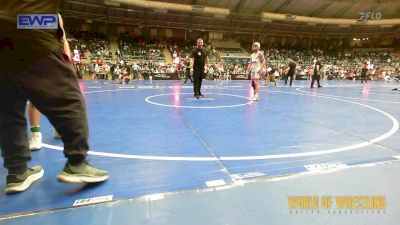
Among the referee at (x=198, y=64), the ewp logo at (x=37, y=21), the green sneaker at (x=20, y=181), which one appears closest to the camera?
the ewp logo at (x=37, y=21)

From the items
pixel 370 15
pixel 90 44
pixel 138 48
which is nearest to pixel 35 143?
pixel 90 44

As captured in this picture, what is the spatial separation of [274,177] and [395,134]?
9.77ft

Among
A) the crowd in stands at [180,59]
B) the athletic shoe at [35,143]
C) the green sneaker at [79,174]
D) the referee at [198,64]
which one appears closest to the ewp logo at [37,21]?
the green sneaker at [79,174]

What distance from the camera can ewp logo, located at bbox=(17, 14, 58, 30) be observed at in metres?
1.96

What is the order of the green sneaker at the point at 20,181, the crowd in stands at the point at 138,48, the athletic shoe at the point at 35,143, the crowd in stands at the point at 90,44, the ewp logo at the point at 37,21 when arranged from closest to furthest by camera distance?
1. the ewp logo at the point at 37,21
2. the green sneaker at the point at 20,181
3. the athletic shoe at the point at 35,143
4. the crowd in stands at the point at 90,44
5. the crowd in stands at the point at 138,48

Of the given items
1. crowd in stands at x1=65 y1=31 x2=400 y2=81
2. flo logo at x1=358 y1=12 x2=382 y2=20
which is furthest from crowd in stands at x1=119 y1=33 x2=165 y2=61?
flo logo at x1=358 y1=12 x2=382 y2=20

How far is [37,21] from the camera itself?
2002 millimetres

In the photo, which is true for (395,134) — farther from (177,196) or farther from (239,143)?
(177,196)

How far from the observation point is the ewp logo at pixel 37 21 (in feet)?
6.44

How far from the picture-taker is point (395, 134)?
436 cm

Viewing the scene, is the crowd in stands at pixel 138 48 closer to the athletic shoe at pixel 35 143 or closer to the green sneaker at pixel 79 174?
the athletic shoe at pixel 35 143

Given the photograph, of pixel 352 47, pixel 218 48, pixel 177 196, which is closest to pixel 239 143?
pixel 177 196

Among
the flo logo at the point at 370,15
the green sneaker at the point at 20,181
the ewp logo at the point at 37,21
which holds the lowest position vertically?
the green sneaker at the point at 20,181

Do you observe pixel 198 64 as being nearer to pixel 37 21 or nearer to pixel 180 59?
pixel 37 21
